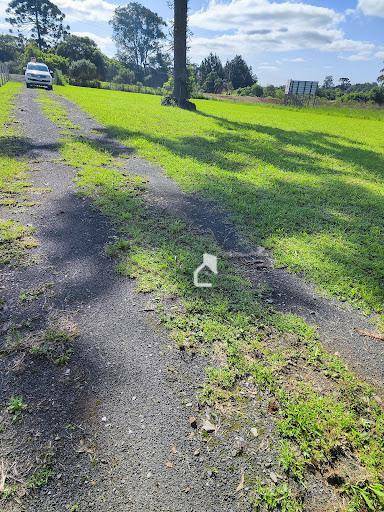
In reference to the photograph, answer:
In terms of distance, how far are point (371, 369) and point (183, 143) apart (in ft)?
26.7

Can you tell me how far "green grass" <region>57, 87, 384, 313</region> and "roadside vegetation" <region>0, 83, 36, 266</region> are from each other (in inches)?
99.5

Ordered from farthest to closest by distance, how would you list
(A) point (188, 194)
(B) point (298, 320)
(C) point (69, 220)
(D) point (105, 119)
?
(D) point (105, 119), (A) point (188, 194), (C) point (69, 220), (B) point (298, 320)

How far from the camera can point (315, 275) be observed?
11.7ft

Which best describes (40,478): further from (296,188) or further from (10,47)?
(10,47)

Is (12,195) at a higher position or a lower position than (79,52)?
lower

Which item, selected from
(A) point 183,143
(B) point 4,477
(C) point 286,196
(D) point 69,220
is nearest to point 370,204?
(C) point 286,196

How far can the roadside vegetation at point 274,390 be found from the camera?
1.78 meters

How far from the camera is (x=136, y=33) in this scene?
292 ft

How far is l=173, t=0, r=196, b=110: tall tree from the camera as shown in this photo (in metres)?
18.0

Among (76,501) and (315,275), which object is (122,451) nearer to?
(76,501)

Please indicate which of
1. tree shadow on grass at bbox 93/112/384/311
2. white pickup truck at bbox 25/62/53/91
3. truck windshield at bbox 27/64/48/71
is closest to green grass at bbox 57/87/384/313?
tree shadow on grass at bbox 93/112/384/311

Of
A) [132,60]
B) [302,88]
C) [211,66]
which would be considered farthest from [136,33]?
[302,88]

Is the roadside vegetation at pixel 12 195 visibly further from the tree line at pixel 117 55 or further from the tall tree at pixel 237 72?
the tall tree at pixel 237 72

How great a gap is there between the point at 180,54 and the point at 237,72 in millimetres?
51806
